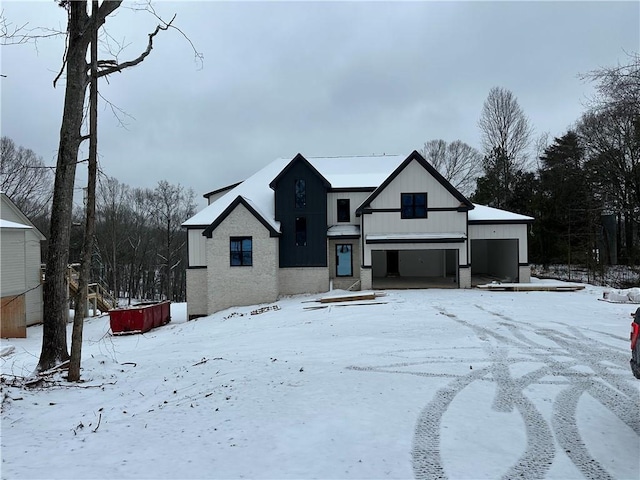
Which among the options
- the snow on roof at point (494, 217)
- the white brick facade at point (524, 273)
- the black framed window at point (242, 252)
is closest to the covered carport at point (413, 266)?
the snow on roof at point (494, 217)

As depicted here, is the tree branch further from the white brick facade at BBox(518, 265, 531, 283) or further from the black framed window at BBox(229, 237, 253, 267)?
the white brick facade at BBox(518, 265, 531, 283)

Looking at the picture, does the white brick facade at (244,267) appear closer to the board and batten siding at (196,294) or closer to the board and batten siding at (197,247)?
the board and batten siding at (197,247)

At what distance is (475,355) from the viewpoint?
8.32 m

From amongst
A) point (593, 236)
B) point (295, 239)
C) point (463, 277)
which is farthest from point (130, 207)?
point (593, 236)

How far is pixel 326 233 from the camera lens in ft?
71.7

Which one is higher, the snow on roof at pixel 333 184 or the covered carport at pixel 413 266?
the snow on roof at pixel 333 184

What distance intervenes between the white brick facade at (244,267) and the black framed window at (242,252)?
172 mm

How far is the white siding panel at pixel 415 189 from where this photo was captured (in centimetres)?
2103

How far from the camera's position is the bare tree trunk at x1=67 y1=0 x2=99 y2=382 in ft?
21.9

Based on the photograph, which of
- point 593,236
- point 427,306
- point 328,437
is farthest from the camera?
point 593,236

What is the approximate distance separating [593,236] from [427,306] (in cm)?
2026

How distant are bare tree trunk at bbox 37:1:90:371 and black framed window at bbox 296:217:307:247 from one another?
48.3ft

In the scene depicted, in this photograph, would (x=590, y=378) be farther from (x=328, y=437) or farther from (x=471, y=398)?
(x=328, y=437)

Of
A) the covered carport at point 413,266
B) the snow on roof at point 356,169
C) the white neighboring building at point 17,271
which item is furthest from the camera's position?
the covered carport at point 413,266
